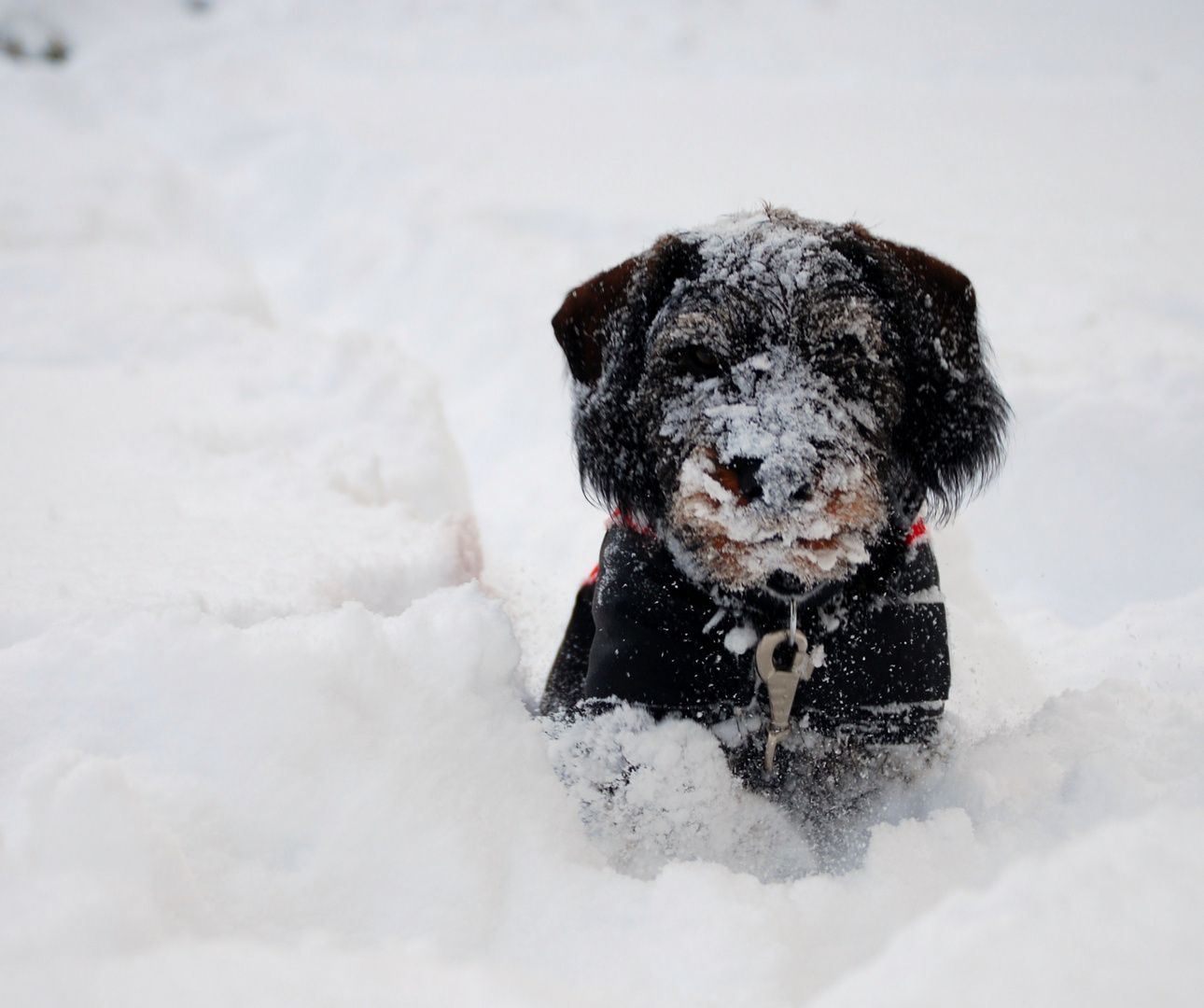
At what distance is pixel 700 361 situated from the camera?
188cm

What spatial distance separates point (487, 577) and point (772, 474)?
6.61ft

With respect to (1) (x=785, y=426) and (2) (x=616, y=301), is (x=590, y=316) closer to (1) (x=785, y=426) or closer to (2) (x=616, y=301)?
(2) (x=616, y=301)

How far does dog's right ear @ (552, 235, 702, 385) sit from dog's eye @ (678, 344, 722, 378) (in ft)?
0.66

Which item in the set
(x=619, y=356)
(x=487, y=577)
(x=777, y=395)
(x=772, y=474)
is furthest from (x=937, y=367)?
(x=487, y=577)

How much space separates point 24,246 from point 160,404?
236cm

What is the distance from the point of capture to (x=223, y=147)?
27.7ft

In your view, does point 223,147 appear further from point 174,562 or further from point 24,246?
point 174,562

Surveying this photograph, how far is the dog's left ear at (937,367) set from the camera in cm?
193

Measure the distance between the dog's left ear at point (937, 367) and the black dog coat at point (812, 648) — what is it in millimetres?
219

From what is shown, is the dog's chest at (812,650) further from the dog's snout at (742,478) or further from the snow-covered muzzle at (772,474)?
the dog's snout at (742,478)

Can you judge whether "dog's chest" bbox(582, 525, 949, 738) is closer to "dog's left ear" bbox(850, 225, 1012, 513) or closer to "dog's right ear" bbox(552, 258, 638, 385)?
"dog's left ear" bbox(850, 225, 1012, 513)

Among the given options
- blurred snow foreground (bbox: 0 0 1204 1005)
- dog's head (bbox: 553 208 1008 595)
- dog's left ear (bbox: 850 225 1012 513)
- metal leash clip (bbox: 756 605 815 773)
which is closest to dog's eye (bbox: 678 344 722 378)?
dog's head (bbox: 553 208 1008 595)

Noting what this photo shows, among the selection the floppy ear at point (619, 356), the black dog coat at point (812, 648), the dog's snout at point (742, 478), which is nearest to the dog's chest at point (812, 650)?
the black dog coat at point (812, 648)

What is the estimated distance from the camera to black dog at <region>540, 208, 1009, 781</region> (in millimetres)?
1771
